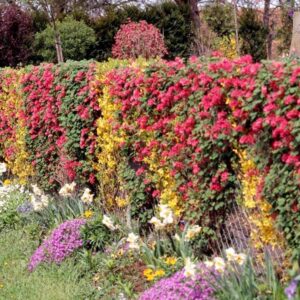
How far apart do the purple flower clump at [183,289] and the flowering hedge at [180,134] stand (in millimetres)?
557

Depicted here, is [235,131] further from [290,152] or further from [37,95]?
[37,95]

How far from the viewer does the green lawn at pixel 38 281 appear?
18.3 feet

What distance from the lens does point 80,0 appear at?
96.5 ft

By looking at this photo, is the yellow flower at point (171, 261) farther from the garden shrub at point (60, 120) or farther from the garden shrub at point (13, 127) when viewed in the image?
the garden shrub at point (13, 127)

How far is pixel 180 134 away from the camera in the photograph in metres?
5.60

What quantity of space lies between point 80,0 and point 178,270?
82.8ft

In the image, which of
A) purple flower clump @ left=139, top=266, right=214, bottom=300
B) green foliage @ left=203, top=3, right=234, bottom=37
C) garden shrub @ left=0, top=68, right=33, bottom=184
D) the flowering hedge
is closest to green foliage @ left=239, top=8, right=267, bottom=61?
green foliage @ left=203, top=3, right=234, bottom=37

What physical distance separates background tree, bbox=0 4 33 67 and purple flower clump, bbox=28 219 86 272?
42.7ft

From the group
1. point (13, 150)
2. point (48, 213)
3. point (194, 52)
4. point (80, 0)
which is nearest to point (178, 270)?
point (48, 213)

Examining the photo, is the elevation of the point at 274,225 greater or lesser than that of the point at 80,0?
lesser

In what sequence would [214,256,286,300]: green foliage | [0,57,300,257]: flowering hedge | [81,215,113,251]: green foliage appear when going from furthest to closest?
[81,215,113,251]: green foliage → [0,57,300,257]: flowering hedge → [214,256,286,300]: green foliage

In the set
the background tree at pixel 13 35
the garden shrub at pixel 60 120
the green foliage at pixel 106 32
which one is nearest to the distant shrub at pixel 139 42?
the green foliage at pixel 106 32

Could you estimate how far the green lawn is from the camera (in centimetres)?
558

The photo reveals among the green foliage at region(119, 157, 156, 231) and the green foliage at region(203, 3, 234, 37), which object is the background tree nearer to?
the green foliage at region(203, 3, 234, 37)
